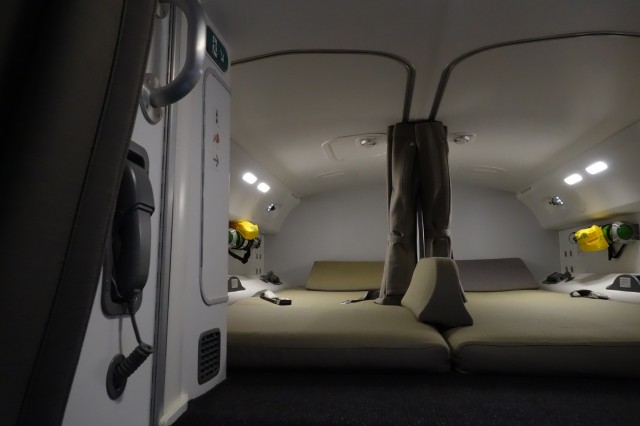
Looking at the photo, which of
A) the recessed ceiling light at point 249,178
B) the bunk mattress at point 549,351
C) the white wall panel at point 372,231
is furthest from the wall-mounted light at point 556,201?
the recessed ceiling light at point 249,178

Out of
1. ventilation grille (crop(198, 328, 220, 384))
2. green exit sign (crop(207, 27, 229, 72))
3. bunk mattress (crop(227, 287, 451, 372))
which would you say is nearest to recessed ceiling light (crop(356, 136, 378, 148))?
green exit sign (crop(207, 27, 229, 72))

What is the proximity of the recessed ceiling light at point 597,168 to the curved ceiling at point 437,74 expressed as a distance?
0.64 feet

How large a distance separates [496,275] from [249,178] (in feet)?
10.7

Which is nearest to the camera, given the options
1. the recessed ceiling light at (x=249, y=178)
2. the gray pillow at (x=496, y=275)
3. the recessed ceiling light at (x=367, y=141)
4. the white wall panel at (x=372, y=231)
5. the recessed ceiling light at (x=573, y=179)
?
the recessed ceiling light at (x=367, y=141)

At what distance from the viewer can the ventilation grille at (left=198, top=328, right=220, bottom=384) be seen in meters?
1.44

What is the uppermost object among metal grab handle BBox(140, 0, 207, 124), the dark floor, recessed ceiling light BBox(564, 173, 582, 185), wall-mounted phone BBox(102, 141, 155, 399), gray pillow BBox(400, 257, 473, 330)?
recessed ceiling light BBox(564, 173, 582, 185)

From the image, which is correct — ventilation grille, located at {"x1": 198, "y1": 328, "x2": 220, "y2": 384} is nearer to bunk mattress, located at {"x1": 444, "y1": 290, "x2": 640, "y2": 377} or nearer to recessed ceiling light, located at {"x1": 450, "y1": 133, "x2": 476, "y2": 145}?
bunk mattress, located at {"x1": 444, "y1": 290, "x2": 640, "y2": 377}

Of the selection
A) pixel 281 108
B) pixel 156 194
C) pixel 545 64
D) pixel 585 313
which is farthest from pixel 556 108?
pixel 156 194

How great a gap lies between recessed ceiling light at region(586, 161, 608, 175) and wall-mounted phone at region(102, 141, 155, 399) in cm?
392

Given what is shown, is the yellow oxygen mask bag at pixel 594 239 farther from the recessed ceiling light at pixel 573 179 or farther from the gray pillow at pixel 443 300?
the gray pillow at pixel 443 300

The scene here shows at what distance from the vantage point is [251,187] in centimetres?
412

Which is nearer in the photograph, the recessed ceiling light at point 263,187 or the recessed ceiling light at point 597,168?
the recessed ceiling light at point 597,168

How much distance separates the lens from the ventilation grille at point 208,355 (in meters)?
1.44

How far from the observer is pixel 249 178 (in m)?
3.96
